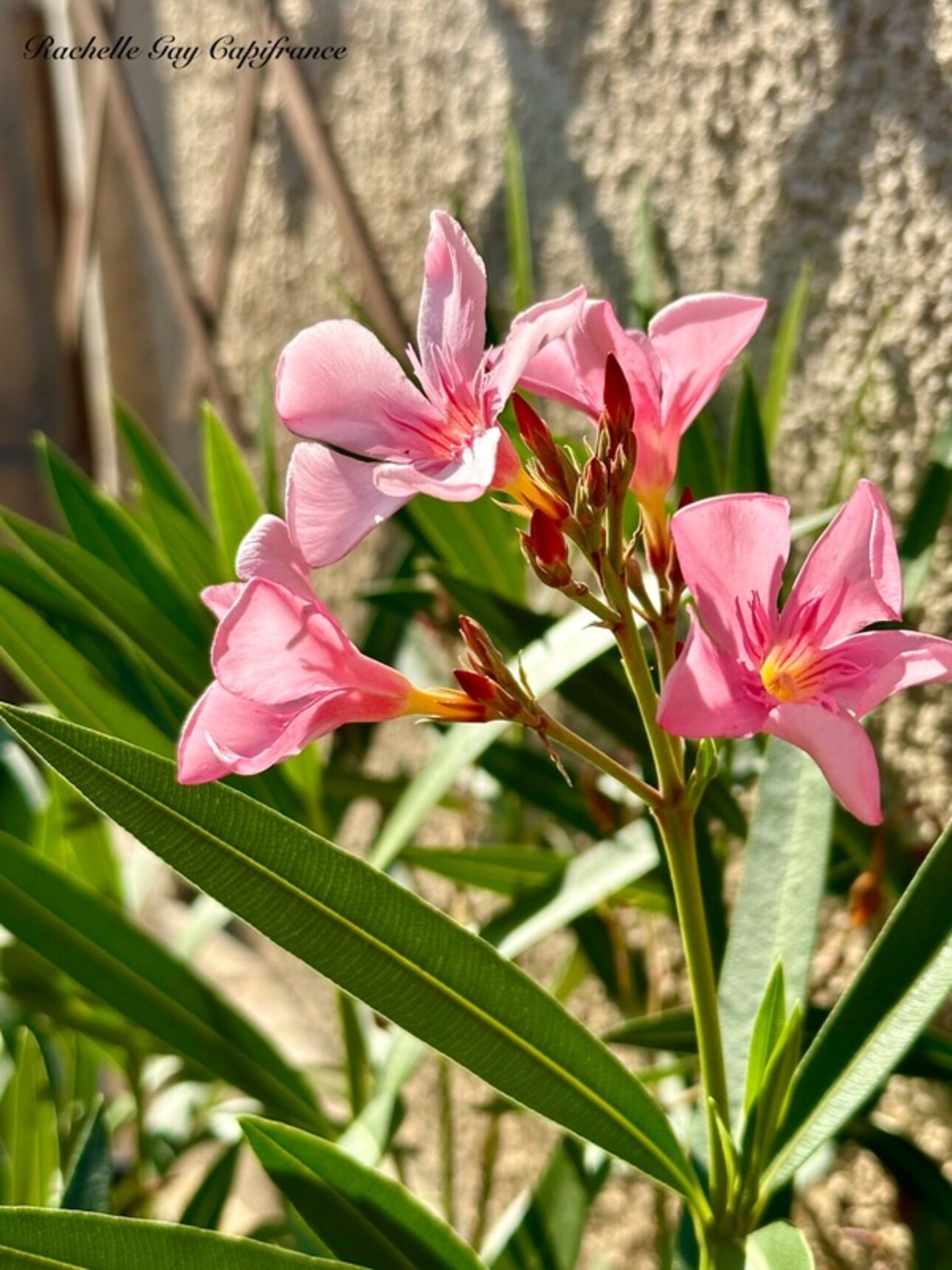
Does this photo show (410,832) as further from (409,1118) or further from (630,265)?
(409,1118)

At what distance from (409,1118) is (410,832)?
97cm

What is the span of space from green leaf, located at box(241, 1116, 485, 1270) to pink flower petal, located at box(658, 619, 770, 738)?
10.6 inches

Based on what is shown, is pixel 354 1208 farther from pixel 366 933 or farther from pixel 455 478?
pixel 455 478

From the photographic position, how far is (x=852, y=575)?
366mm

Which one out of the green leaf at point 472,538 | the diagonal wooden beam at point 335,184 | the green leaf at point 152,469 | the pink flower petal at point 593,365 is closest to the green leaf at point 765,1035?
the pink flower petal at point 593,365

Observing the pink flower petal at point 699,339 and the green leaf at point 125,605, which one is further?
the green leaf at point 125,605

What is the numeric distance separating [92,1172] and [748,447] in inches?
21.2

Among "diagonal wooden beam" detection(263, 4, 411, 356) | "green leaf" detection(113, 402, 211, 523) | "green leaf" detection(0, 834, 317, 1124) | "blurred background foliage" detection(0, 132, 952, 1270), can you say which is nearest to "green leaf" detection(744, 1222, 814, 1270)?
"blurred background foliage" detection(0, 132, 952, 1270)

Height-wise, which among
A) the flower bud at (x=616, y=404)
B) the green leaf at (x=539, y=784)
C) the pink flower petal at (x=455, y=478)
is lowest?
the green leaf at (x=539, y=784)

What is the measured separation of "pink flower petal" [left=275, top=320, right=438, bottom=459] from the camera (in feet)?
1.38

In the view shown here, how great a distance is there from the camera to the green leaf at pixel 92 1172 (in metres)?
0.64

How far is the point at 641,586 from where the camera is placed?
44 cm

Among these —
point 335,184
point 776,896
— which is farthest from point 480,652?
point 335,184

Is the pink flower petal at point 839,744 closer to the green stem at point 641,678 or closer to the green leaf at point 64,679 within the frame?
the green stem at point 641,678
